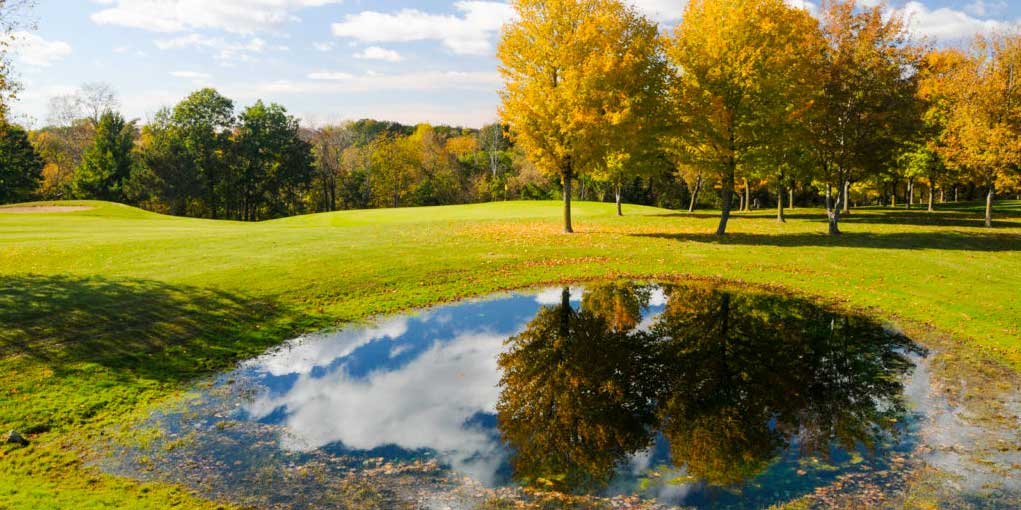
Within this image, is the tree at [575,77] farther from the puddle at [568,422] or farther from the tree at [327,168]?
the tree at [327,168]

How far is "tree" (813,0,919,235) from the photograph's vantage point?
33062 millimetres

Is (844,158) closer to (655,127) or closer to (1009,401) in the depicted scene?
(655,127)

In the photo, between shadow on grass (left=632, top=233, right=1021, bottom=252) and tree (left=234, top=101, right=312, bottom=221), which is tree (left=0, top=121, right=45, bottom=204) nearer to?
tree (left=234, top=101, right=312, bottom=221)

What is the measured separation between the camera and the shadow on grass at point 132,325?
43.9 ft

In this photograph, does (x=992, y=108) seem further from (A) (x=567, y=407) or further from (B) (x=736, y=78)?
(A) (x=567, y=407)

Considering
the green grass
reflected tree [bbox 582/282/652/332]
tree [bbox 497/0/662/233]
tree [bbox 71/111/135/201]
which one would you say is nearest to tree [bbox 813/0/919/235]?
the green grass

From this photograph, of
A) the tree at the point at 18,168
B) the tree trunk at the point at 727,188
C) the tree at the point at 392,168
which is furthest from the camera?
the tree at the point at 392,168

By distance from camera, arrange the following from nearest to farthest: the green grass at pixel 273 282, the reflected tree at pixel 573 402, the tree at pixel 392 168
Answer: the reflected tree at pixel 573 402, the green grass at pixel 273 282, the tree at pixel 392 168

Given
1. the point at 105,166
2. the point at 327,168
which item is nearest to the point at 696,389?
the point at 105,166

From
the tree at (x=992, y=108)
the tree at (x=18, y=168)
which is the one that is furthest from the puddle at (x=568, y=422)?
the tree at (x=18, y=168)

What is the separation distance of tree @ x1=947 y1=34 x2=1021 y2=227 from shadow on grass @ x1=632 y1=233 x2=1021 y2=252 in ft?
17.6

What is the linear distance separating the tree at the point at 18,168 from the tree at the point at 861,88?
8275cm

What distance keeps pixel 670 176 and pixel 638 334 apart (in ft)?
258

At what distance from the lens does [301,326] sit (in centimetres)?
1705
